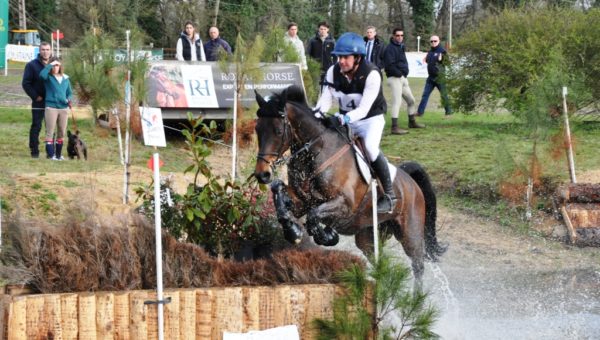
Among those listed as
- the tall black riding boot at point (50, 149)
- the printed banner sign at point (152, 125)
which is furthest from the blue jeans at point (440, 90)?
the printed banner sign at point (152, 125)

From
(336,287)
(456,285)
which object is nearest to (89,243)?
(336,287)

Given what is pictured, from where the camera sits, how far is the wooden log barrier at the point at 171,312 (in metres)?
5.38

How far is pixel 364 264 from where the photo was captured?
5.86 metres

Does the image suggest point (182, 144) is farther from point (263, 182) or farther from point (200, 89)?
point (263, 182)

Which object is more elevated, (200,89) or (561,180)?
(200,89)

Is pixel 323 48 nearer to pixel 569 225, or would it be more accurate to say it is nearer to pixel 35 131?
pixel 35 131

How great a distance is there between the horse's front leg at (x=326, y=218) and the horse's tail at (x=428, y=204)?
182 cm

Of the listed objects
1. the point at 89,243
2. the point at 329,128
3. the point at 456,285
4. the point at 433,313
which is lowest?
the point at 456,285

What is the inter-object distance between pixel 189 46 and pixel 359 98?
31.3 feet

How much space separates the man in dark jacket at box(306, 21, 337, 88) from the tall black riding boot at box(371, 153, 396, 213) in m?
10.6

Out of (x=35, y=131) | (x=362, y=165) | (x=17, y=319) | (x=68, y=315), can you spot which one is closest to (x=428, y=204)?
(x=362, y=165)

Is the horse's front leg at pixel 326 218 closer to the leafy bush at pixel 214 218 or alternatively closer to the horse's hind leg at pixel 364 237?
the leafy bush at pixel 214 218

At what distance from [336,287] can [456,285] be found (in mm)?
4101

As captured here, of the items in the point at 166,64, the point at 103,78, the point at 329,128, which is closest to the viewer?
the point at 329,128
